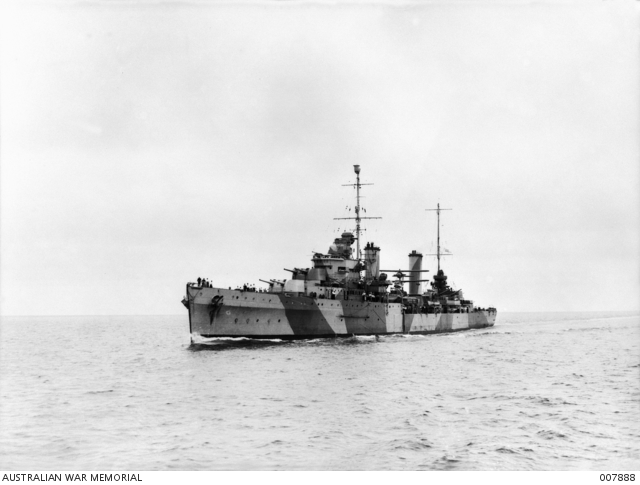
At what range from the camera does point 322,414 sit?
1681cm

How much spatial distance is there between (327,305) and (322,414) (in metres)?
22.6

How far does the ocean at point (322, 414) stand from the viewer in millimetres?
12781

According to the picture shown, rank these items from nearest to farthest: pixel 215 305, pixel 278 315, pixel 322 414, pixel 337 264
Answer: pixel 322 414
pixel 215 305
pixel 278 315
pixel 337 264

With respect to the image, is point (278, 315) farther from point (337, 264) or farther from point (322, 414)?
point (322, 414)

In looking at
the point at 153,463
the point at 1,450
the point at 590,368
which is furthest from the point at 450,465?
the point at 590,368

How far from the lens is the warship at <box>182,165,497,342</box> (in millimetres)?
34531

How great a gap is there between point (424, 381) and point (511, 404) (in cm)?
498

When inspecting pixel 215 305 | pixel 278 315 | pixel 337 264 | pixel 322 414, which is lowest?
pixel 322 414

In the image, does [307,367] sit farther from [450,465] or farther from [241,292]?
[450,465]

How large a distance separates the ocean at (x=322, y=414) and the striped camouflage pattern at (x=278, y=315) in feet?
13.1
